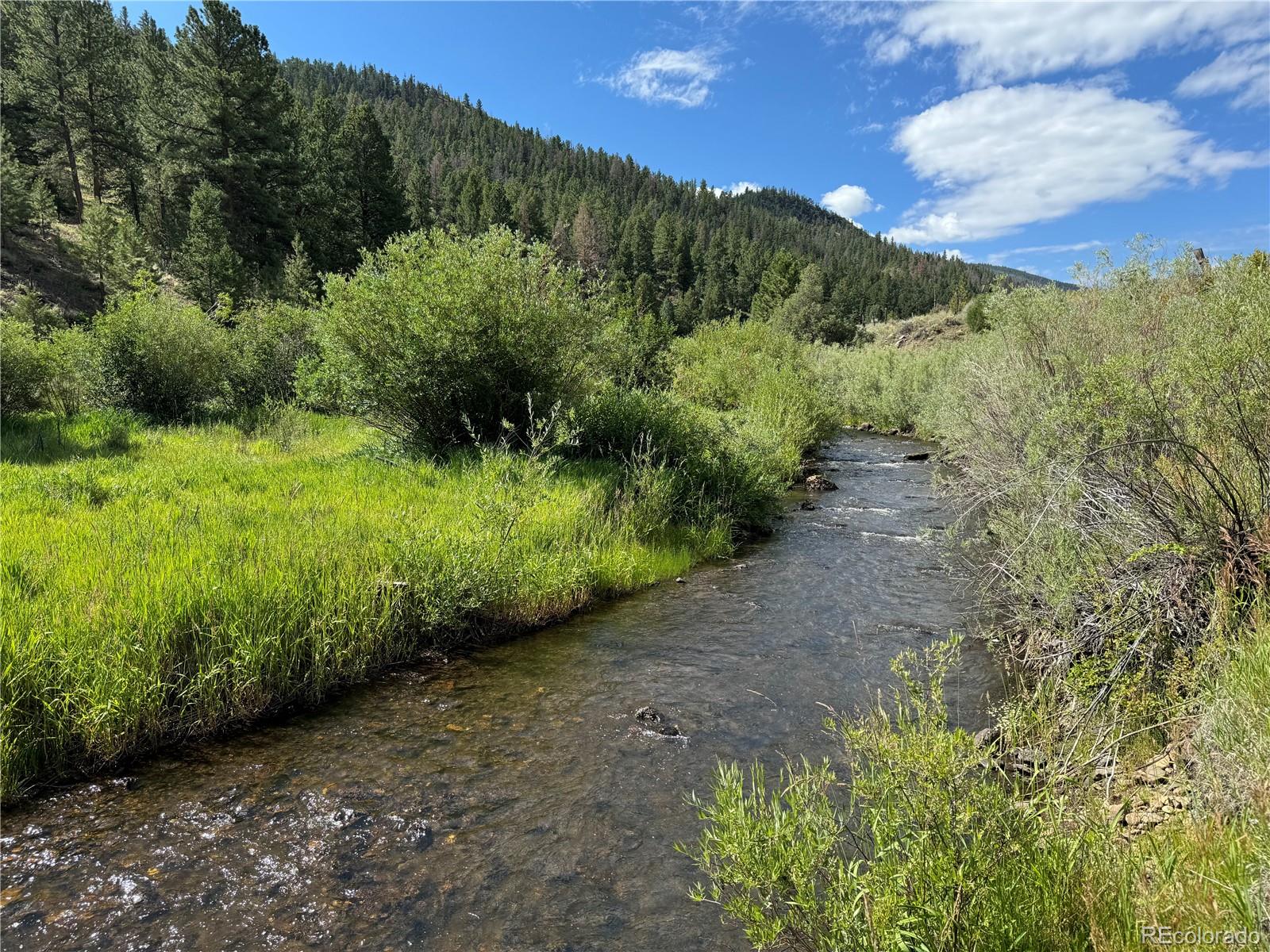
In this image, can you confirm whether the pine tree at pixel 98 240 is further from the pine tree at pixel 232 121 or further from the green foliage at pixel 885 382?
the green foliage at pixel 885 382

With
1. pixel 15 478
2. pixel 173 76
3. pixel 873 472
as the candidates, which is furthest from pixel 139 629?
pixel 173 76

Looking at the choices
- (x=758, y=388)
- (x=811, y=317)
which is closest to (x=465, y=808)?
(x=758, y=388)

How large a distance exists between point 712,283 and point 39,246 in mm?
84049

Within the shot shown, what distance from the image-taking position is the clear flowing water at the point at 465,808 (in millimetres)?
3525

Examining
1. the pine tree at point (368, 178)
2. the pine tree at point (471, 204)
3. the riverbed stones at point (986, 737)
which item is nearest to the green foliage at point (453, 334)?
the riverbed stones at point (986, 737)

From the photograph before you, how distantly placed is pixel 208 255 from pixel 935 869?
40.2 m

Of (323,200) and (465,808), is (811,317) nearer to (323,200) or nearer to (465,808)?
(323,200)

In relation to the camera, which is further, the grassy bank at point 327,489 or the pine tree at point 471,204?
the pine tree at point 471,204

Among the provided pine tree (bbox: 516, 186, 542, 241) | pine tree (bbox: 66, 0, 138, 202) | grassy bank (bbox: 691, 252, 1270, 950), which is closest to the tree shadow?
grassy bank (bbox: 691, 252, 1270, 950)

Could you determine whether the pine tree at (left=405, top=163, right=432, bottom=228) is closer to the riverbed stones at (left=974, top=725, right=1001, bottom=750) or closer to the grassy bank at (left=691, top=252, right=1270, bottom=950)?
the grassy bank at (left=691, top=252, right=1270, bottom=950)

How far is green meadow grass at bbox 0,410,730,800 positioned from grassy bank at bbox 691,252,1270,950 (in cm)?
393

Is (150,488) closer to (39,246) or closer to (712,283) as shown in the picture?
(39,246)

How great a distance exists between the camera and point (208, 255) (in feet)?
108

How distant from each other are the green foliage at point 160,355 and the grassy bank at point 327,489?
6cm
